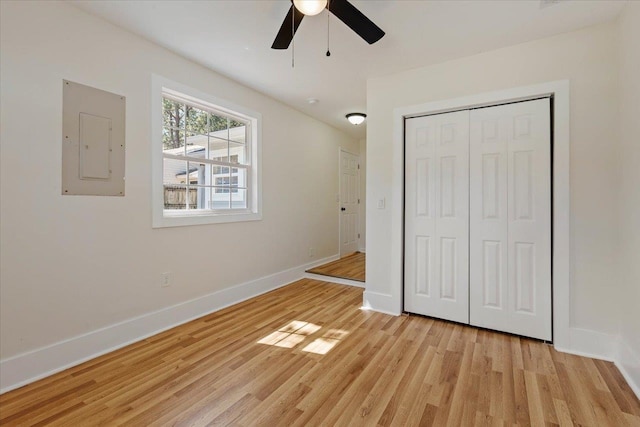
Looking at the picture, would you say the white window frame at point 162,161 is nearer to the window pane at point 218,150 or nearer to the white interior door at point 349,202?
the window pane at point 218,150

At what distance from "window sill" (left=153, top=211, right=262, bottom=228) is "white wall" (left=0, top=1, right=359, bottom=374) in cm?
6

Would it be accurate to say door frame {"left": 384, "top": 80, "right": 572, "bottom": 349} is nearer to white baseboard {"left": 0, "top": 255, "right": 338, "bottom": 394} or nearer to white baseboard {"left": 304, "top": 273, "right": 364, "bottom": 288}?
white baseboard {"left": 304, "top": 273, "right": 364, "bottom": 288}

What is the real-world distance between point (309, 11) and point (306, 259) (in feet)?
11.7

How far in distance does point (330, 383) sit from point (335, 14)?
2364 millimetres

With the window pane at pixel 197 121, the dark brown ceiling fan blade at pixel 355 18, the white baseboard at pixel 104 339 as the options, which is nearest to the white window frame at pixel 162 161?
the window pane at pixel 197 121

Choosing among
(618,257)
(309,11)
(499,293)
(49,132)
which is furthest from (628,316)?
(49,132)

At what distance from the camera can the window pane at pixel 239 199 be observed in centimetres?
361

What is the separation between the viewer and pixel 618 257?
220 centimetres

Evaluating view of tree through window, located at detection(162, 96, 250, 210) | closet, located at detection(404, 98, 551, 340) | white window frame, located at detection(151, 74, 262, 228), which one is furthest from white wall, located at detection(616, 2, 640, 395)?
view of tree through window, located at detection(162, 96, 250, 210)

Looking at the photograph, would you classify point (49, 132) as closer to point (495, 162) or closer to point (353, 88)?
point (353, 88)

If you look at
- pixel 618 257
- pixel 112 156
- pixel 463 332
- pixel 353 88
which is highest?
pixel 353 88

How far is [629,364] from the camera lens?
6.43 ft

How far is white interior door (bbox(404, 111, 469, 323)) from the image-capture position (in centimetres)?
282

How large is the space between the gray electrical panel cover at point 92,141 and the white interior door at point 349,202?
3.93 metres
